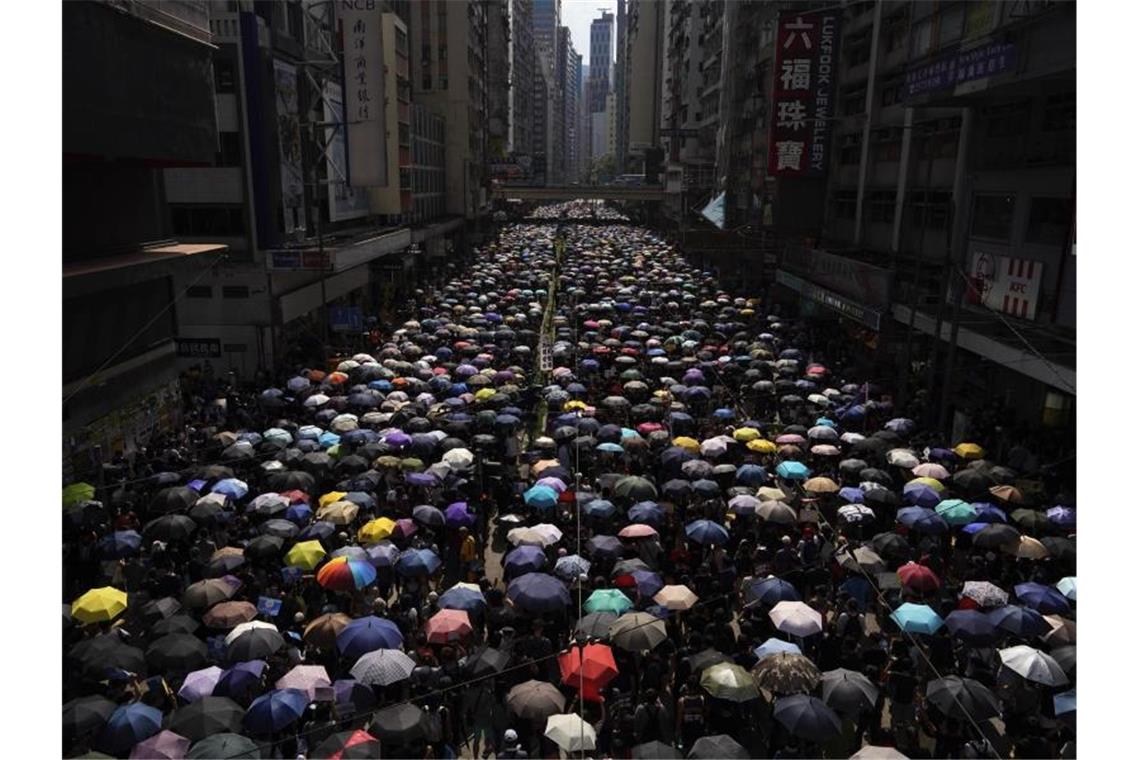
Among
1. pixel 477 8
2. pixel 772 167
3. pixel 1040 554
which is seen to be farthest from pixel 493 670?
pixel 477 8

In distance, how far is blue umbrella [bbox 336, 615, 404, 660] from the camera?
35.0 feet

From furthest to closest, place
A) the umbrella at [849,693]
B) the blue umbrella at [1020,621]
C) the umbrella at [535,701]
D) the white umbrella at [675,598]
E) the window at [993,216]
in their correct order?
1. the window at [993,216]
2. the white umbrella at [675,598]
3. the blue umbrella at [1020,621]
4. the umbrella at [849,693]
5. the umbrella at [535,701]

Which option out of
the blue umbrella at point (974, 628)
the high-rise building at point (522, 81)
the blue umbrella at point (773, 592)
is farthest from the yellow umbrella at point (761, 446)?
the high-rise building at point (522, 81)

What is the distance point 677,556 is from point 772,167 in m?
35.4

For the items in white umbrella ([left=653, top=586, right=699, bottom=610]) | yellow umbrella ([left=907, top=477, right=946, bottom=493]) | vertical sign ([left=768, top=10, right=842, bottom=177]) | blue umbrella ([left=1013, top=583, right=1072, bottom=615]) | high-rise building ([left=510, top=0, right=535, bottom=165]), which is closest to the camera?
blue umbrella ([left=1013, top=583, right=1072, bottom=615])

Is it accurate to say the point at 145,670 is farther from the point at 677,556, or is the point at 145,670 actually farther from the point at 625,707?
the point at 677,556

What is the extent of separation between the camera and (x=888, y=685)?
11.1 metres

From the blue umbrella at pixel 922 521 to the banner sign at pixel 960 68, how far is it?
13.7m

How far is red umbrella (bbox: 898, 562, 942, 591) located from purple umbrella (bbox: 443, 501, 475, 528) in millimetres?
7583

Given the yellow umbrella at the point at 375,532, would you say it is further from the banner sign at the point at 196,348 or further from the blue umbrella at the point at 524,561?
the banner sign at the point at 196,348

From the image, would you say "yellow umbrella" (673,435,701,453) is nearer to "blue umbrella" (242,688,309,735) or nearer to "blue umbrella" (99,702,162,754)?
"blue umbrella" (242,688,309,735)

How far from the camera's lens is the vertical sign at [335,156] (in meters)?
38.0

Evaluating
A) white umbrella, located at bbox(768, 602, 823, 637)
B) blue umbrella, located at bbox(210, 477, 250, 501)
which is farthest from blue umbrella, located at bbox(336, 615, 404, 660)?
blue umbrella, located at bbox(210, 477, 250, 501)

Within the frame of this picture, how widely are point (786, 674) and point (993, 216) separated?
22678 mm
